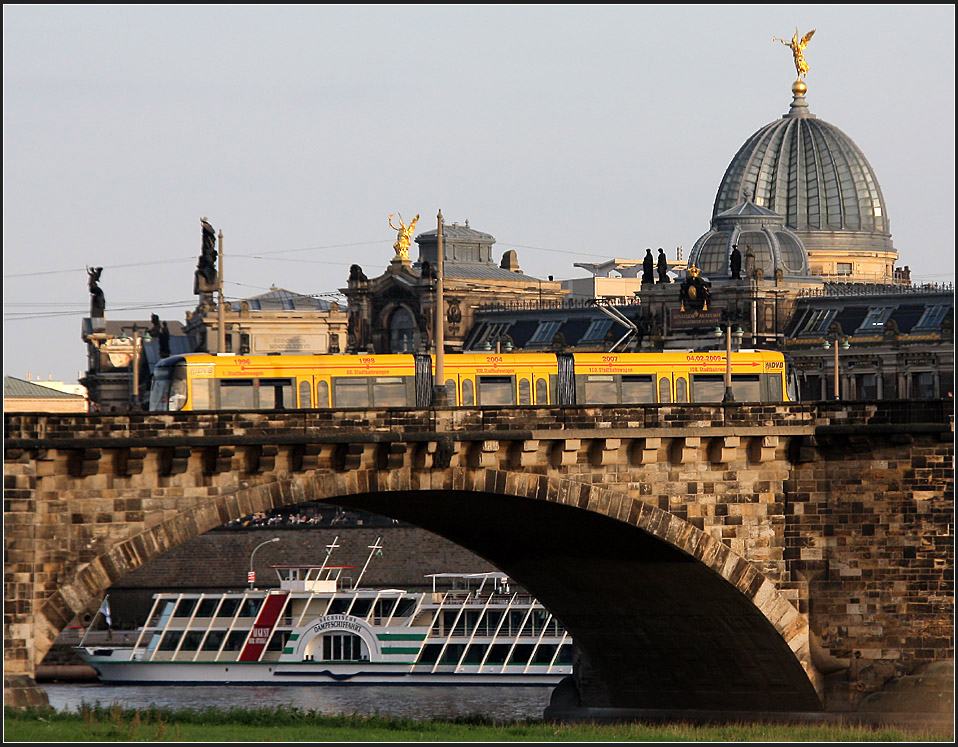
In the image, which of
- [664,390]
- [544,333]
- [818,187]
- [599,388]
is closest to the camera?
[599,388]

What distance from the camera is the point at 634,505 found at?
2018 inches

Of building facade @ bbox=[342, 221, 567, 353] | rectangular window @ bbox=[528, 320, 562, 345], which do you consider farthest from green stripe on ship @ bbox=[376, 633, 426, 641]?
building facade @ bbox=[342, 221, 567, 353]

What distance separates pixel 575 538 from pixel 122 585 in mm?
59613

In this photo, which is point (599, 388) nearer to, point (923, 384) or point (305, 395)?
point (305, 395)

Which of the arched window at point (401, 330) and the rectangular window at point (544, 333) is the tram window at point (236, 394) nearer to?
the rectangular window at point (544, 333)

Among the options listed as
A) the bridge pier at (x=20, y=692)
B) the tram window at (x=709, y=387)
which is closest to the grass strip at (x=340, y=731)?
the bridge pier at (x=20, y=692)

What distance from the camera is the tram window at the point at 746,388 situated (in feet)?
207

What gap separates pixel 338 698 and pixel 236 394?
98.7ft

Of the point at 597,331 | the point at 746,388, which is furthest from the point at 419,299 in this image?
the point at 746,388

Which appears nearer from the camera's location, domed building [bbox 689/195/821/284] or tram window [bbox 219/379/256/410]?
tram window [bbox 219/379/256/410]

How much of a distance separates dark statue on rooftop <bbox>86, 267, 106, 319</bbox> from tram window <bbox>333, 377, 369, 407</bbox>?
10675 cm

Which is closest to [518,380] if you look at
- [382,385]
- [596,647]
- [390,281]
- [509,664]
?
[382,385]

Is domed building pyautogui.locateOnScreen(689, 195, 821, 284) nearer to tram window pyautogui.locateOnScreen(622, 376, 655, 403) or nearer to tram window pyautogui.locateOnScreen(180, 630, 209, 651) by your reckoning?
tram window pyautogui.locateOnScreen(180, 630, 209, 651)

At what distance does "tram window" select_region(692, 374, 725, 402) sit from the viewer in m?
62.5
